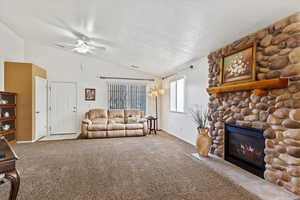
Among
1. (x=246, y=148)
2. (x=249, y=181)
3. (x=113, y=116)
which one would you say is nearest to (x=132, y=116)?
(x=113, y=116)

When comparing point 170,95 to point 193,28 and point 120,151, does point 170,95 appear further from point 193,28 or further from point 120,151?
point 193,28

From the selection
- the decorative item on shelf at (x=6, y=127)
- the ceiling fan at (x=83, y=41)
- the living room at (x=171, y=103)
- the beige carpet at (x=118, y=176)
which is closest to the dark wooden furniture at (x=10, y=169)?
the living room at (x=171, y=103)

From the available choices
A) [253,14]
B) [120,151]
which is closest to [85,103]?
[120,151]

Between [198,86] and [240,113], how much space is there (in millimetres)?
1614

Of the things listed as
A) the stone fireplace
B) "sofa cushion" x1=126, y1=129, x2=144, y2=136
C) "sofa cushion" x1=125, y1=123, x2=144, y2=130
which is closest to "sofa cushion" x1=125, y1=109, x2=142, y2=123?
"sofa cushion" x1=125, y1=123, x2=144, y2=130

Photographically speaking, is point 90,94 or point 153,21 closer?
point 153,21

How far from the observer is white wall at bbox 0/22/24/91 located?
459cm

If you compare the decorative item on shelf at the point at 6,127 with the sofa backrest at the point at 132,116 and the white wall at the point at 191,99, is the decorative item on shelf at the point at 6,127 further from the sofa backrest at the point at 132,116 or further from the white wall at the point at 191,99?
the white wall at the point at 191,99

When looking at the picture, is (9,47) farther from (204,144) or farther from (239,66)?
(239,66)

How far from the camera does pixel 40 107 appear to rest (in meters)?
5.45

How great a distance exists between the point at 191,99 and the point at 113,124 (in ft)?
9.17

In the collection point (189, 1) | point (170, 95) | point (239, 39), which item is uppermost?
point (189, 1)

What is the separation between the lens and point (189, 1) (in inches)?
83.8

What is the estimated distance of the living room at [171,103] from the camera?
2148 millimetres
